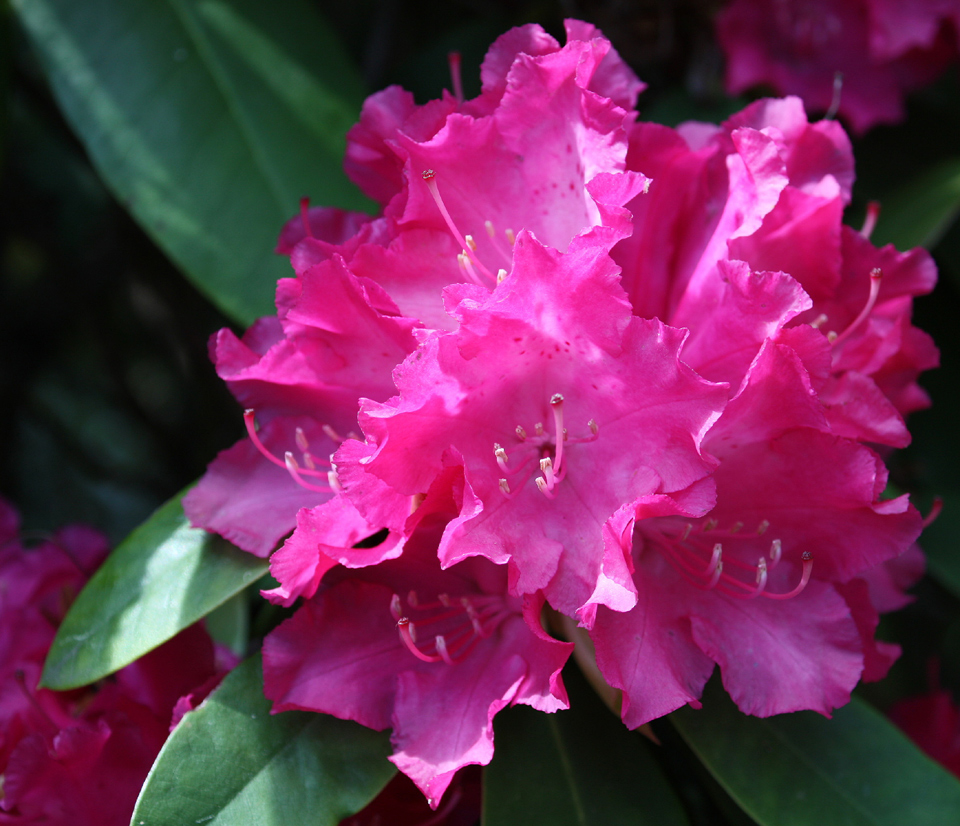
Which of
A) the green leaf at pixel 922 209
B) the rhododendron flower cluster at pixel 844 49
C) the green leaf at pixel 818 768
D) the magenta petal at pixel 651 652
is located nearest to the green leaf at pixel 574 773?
the green leaf at pixel 818 768

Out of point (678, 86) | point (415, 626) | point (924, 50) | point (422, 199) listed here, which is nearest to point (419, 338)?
point (422, 199)

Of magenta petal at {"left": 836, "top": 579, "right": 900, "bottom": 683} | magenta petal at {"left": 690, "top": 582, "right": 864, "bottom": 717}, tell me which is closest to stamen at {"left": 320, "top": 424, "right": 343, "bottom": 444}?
magenta petal at {"left": 690, "top": 582, "right": 864, "bottom": 717}

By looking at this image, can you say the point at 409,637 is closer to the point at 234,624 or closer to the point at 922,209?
the point at 234,624

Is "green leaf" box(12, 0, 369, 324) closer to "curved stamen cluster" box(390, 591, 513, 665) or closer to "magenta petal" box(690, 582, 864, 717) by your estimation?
"curved stamen cluster" box(390, 591, 513, 665)

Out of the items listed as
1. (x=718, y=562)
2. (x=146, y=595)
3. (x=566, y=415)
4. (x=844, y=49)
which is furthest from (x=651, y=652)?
(x=844, y=49)

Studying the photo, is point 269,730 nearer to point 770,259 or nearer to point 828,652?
point 828,652

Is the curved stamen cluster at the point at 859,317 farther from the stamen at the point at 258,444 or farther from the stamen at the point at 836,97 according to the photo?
the stamen at the point at 258,444
